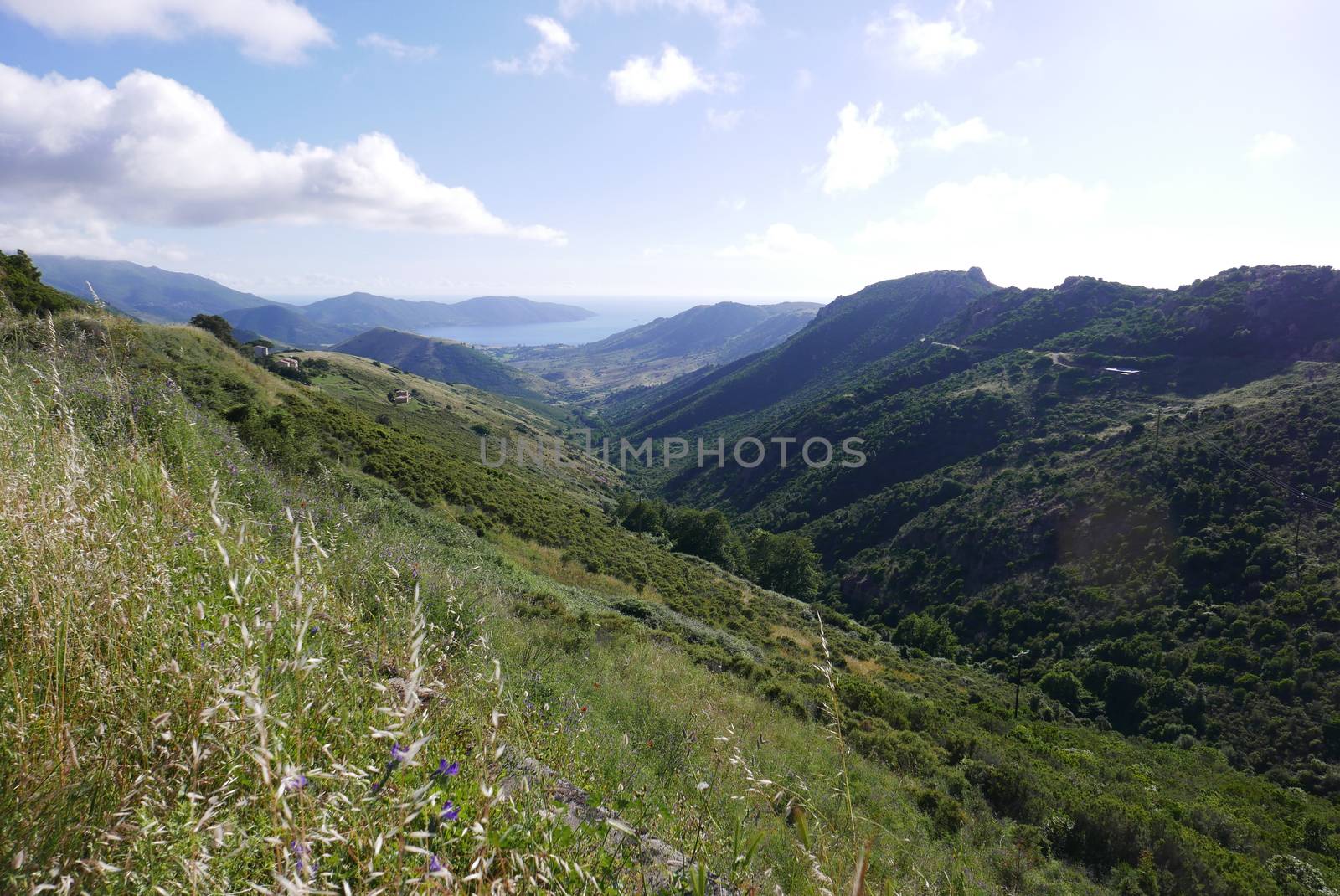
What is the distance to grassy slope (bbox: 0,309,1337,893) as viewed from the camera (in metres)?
1.27

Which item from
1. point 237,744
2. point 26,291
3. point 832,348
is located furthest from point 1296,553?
point 832,348

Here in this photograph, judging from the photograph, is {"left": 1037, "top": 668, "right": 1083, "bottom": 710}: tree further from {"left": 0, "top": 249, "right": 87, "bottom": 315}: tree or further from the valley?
{"left": 0, "top": 249, "right": 87, "bottom": 315}: tree

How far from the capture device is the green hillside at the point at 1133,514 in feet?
92.0

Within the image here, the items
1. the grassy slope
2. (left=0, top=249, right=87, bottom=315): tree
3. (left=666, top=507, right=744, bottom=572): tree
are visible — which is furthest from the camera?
(left=666, top=507, right=744, bottom=572): tree

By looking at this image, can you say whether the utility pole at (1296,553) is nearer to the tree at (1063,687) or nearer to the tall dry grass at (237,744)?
the tree at (1063,687)

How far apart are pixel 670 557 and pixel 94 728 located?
102 feet

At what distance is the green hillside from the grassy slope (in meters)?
23.9

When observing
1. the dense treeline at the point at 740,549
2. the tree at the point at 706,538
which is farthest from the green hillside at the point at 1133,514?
the tree at the point at 706,538

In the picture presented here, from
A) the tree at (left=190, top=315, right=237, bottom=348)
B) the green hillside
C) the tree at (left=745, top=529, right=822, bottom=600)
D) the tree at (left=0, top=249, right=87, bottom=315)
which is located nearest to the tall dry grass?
the tree at (left=0, top=249, right=87, bottom=315)

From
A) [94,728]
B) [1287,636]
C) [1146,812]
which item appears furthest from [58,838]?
[1287,636]

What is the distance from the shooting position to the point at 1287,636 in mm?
28141

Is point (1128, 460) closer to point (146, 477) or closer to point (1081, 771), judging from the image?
point (1081, 771)

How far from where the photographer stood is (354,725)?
177cm

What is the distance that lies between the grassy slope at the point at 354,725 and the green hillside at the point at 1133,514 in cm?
2392
